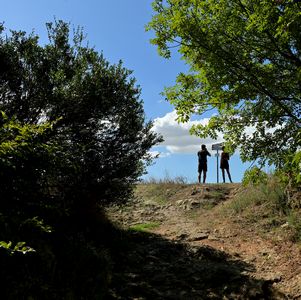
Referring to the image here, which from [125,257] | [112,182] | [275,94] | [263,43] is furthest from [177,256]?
[263,43]

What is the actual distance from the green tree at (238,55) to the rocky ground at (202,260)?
2184mm

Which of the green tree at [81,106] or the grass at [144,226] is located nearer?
the green tree at [81,106]

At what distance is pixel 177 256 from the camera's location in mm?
9039

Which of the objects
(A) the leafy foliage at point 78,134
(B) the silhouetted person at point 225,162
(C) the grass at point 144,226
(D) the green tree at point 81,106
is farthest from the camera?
(B) the silhouetted person at point 225,162

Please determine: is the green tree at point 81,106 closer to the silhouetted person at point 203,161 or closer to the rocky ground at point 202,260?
the rocky ground at point 202,260

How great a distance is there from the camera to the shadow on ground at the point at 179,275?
23.2ft

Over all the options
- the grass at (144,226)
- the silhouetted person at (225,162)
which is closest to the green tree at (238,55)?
the grass at (144,226)

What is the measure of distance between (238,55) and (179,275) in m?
4.43

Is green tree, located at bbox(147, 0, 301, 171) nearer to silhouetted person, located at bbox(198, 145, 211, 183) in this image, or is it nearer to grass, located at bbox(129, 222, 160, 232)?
grass, located at bbox(129, 222, 160, 232)

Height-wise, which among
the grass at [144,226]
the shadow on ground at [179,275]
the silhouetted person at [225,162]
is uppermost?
the silhouetted person at [225,162]

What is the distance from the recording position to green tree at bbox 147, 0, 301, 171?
714 cm

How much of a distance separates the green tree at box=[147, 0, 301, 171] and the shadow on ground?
2483 millimetres

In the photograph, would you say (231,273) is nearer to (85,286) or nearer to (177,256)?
(177,256)

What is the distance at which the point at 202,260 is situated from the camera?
28.6ft
